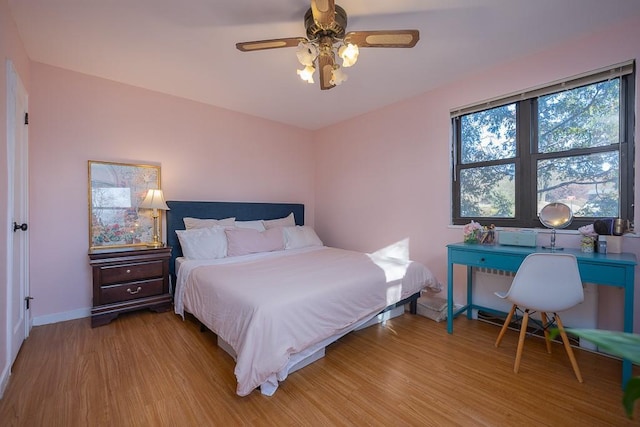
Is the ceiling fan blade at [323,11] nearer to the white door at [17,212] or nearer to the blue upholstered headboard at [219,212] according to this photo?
the white door at [17,212]

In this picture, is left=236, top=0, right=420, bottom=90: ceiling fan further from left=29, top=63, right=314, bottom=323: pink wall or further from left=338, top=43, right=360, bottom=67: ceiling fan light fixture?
left=29, top=63, right=314, bottom=323: pink wall

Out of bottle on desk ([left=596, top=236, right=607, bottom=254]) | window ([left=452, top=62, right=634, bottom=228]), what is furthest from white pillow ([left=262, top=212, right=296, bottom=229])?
bottle on desk ([left=596, top=236, right=607, bottom=254])

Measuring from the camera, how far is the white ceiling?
1919mm

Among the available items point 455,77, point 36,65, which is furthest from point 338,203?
point 36,65

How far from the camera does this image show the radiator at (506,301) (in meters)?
2.23

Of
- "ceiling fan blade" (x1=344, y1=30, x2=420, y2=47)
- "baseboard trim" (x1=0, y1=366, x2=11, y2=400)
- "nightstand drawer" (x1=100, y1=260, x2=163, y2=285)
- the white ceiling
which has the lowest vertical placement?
"baseboard trim" (x1=0, y1=366, x2=11, y2=400)

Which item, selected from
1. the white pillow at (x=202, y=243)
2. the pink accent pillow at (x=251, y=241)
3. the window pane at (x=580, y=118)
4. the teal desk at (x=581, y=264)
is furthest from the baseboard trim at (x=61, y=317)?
the window pane at (x=580, y=118)

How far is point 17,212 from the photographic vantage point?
220cm

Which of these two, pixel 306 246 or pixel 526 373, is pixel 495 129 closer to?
pixel 526 373

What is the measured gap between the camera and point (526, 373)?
1.92 meters

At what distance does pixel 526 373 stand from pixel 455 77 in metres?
Answer: 2.70

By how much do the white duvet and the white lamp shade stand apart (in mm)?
722

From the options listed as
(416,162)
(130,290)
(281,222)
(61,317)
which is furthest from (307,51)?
(61,317)

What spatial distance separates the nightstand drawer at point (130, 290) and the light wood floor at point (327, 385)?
339 millimetres
